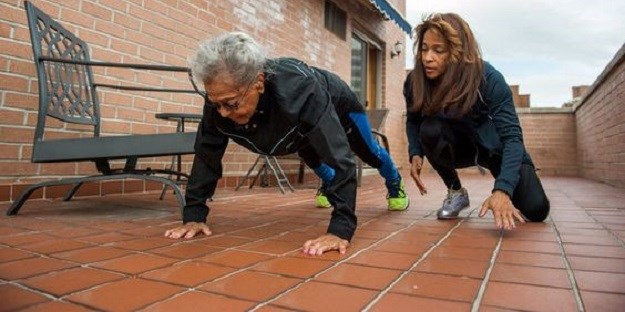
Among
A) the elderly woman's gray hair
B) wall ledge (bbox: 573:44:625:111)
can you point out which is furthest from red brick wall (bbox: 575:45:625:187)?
the elderly woman's gray hair

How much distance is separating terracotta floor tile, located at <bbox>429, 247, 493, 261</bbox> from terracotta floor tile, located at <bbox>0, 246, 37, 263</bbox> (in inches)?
53.7

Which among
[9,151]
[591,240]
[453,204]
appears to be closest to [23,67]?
[9,151]

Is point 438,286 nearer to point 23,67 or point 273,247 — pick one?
point 273,247

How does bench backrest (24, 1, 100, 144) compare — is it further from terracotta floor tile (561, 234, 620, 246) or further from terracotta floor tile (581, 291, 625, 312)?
terracotta floor tile (561, 234, 620, 246)

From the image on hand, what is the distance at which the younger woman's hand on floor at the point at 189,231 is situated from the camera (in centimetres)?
178

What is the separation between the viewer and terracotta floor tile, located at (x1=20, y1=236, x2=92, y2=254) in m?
1.50

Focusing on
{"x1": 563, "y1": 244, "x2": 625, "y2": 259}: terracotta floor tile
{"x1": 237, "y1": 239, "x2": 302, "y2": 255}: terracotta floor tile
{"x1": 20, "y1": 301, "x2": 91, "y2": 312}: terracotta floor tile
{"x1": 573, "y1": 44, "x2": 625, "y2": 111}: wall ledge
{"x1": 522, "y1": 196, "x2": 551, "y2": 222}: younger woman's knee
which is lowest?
{"x1": 20, "y1": 301, "x2": 91, "y2": 312}: terracotta floor tile

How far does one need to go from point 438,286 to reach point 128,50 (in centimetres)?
294

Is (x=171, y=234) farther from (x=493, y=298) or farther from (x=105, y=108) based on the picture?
(x=105, y=108)

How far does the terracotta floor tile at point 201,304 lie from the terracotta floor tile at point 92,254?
52 centimetres

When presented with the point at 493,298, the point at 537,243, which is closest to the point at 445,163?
the point at 537,243

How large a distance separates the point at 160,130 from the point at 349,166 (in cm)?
243

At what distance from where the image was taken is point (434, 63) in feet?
6.77

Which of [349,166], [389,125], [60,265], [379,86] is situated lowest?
[60,265]
